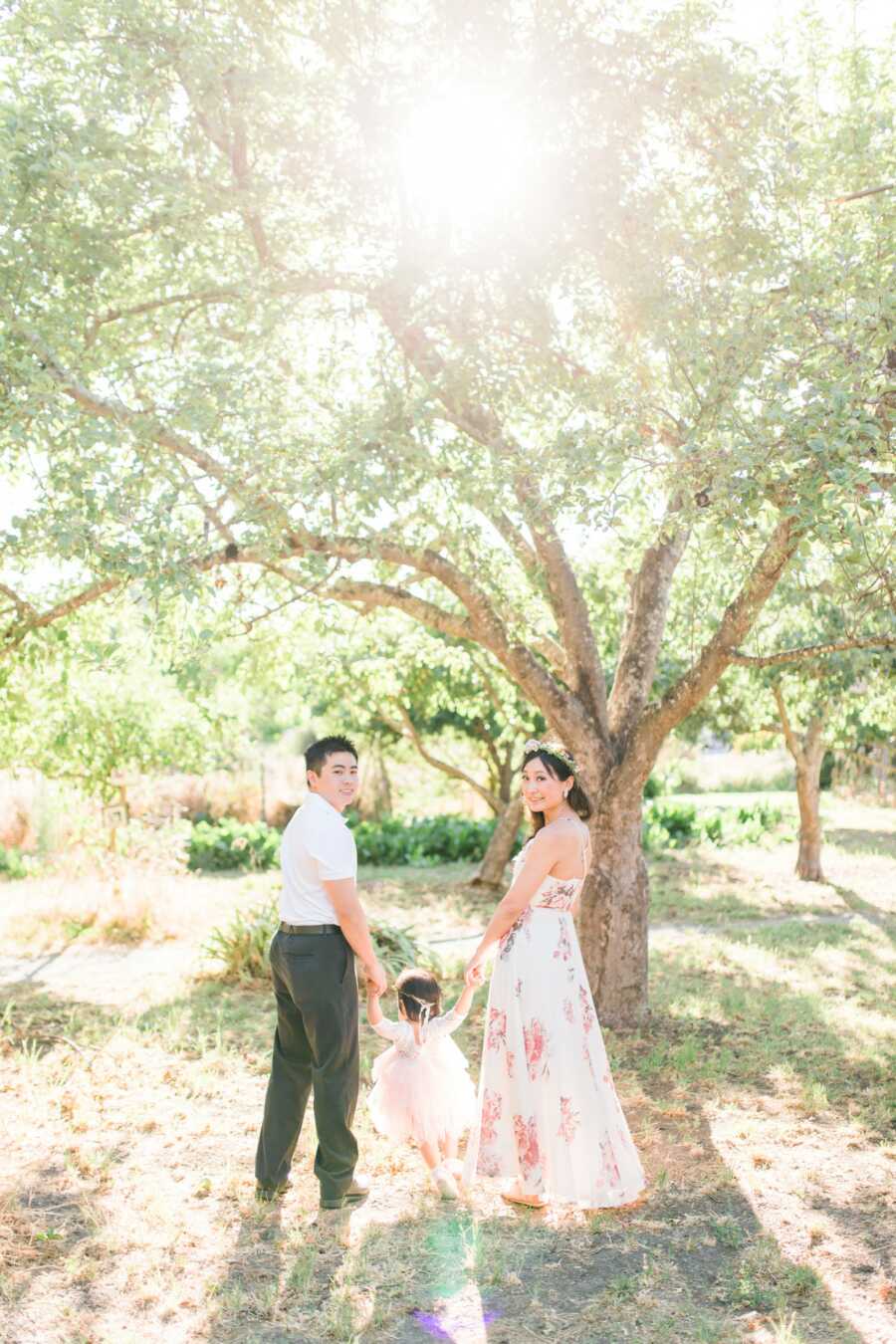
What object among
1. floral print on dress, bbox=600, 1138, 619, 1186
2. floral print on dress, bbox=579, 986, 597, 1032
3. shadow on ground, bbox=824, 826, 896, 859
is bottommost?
floral print on dress, bbox=600, 1138, 619, 1186

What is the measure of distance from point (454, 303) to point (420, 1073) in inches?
212

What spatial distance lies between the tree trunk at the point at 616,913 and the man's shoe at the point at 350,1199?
3.79m

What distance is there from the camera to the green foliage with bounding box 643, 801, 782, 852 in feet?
83.1

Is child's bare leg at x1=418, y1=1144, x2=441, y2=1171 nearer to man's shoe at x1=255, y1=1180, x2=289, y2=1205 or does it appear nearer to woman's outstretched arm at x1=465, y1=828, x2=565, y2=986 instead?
man's shoe at x1=255, y1=1180, x2=289, y2=1205

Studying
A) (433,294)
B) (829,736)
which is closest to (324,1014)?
(433,294)

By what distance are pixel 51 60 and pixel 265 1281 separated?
24.7ft

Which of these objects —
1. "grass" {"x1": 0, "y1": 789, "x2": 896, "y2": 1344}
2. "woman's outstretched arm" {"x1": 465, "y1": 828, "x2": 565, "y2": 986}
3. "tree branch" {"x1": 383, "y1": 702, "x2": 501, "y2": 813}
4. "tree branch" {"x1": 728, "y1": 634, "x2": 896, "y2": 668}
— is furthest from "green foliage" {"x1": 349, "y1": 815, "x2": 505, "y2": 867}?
"woman's outstretched arm" {"x1": 465, "y1": 828, "x2": 565, "y2": 986}

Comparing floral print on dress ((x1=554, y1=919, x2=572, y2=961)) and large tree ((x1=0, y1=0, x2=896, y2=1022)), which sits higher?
large tree ((x1=0, y1=0, x2=896, y2=1022))

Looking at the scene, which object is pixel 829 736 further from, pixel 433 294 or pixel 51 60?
pixel 51 60

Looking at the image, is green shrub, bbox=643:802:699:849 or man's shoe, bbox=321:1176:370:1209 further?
green shrub, bbox=643:802:699:849

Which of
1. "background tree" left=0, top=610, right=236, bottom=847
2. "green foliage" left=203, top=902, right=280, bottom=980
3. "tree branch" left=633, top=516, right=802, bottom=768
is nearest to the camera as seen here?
"tree branch" left=633, top=516, right=802, bottom=768

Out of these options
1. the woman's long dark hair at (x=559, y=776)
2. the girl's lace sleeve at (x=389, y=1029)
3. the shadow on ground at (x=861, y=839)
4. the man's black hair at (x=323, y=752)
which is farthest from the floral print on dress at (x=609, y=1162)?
the shadow on ground at (x=861, y=839)

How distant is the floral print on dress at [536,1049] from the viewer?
5070mm

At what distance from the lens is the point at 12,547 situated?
6.62 metres
